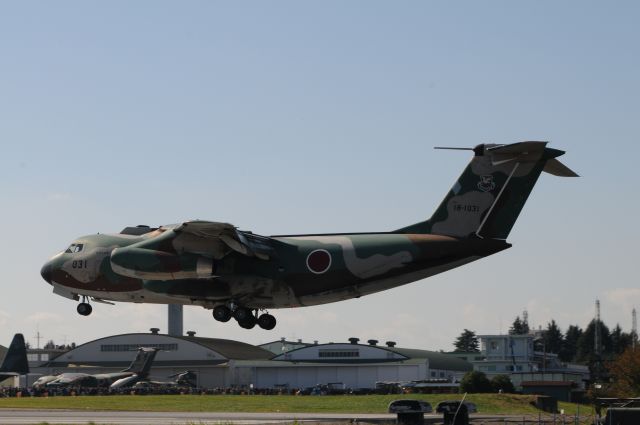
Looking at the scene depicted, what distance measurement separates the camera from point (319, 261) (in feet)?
150

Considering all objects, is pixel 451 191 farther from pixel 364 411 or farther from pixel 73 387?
pixel 73 387

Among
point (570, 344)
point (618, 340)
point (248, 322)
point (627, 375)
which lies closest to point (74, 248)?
point (248, 322)

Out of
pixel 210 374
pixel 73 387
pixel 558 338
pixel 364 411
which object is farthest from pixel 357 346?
pixel 558 338

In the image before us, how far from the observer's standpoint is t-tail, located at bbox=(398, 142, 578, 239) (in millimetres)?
44281

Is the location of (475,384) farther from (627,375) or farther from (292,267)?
(292,267)

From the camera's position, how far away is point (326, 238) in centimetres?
4647

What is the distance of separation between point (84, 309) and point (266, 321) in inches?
329

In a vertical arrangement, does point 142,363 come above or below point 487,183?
below

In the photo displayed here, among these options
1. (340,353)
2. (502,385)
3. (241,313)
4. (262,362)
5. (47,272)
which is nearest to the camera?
(241,313)

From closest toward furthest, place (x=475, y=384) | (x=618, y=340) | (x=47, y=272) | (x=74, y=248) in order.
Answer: (x=74, y=248)
(x=47, y=272)
(x=475, y=384)
(x=618, y=340)

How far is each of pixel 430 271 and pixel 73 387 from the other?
51.8 m

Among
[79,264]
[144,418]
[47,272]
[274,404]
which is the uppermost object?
[79,264]

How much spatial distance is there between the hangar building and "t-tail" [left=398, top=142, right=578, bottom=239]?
47587mm

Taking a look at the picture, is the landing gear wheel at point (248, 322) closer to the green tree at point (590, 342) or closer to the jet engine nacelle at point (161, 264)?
the jet engine nacelle at point (161, 264)
